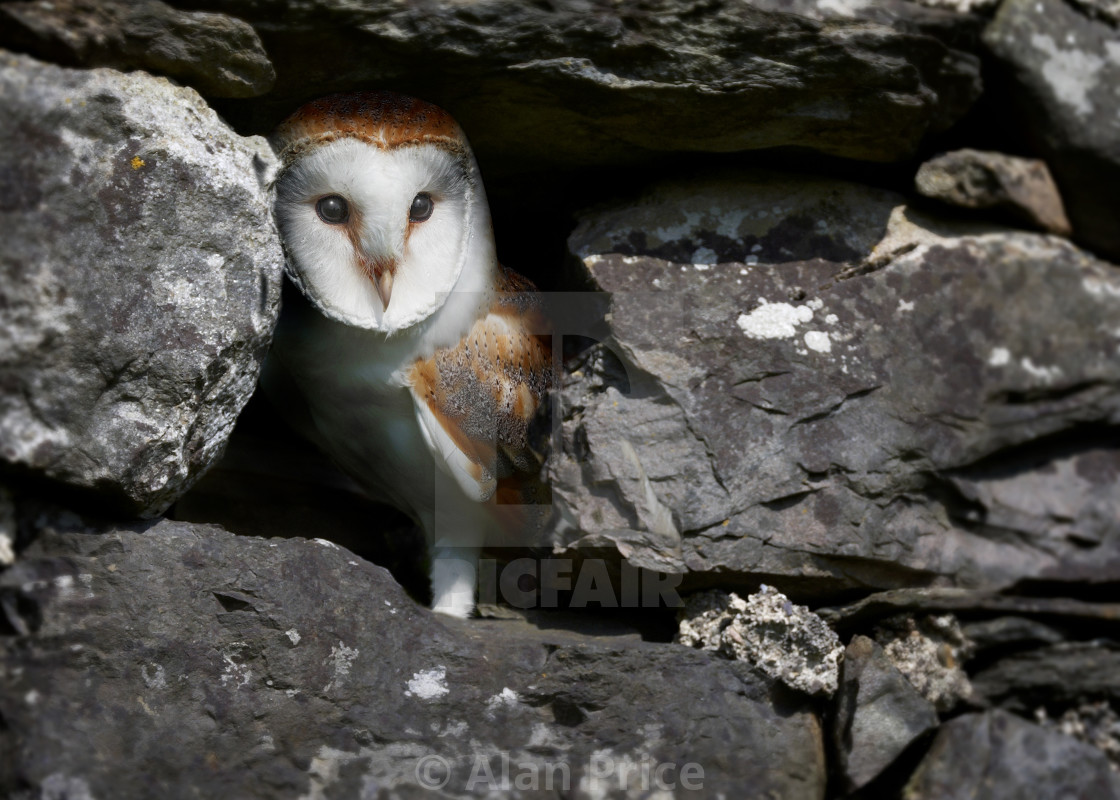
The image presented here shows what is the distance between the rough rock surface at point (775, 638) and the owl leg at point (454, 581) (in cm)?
48

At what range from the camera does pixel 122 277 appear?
148 centimetres

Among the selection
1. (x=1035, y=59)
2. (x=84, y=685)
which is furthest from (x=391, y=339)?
(x=1035, y=59)

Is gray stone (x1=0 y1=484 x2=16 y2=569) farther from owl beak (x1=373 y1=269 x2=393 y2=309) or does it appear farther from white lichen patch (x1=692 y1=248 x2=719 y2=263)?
white lichen patch (x1=692 y1=248 x2=719 y2=263)

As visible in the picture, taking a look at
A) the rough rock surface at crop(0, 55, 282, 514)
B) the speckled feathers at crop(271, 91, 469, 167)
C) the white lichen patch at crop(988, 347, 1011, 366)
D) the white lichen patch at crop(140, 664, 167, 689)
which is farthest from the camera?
the white lichen patch at crop(988, 347, 1011, 366)

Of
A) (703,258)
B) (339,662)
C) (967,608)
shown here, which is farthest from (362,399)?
(967,608)

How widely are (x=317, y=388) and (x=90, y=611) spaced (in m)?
0.64

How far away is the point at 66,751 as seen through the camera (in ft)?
4.69

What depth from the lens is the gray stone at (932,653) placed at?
1.87 m

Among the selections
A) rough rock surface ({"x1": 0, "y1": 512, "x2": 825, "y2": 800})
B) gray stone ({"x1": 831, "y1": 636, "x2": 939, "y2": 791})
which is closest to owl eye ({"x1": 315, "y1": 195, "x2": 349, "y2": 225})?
rough rock surface ({"x1": 0, "y1": 512, "x2": 825, "y2": 800})

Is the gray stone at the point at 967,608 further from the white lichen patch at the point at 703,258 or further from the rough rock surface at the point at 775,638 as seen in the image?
the white lichen patch at the point at 703,258

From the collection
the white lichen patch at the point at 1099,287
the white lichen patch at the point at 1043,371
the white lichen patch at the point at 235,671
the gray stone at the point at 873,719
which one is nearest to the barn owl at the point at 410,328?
the white lichen patch at the point at 235,671

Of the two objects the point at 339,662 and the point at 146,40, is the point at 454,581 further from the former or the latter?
the point at 146,40

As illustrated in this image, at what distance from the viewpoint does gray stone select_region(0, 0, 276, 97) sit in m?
1.42

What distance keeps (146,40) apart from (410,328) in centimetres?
66
